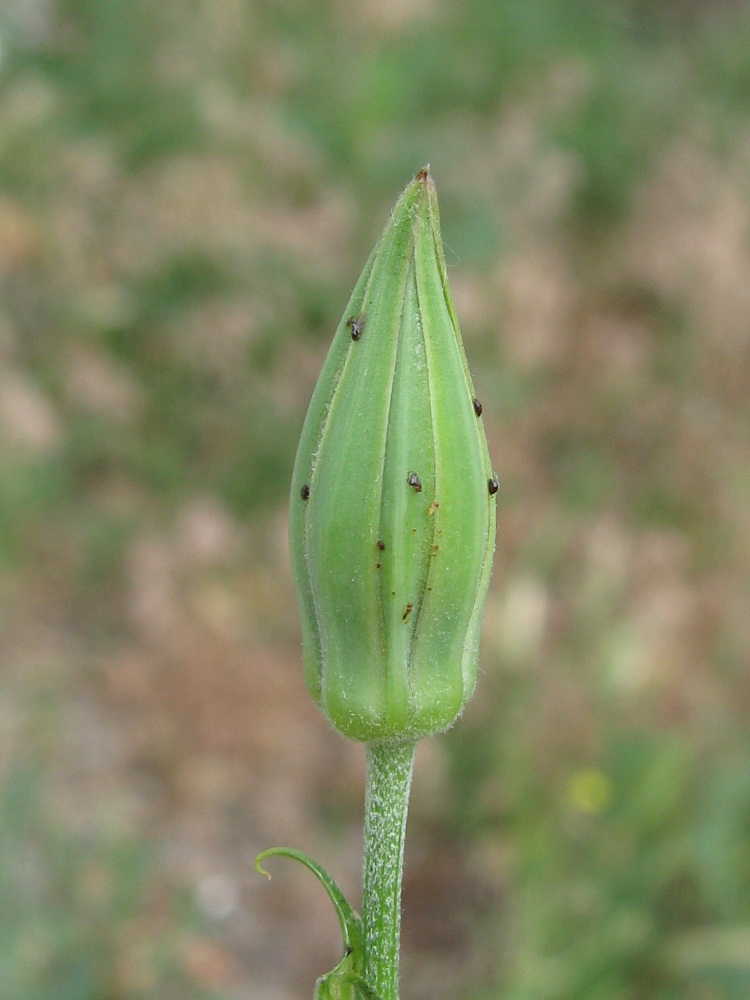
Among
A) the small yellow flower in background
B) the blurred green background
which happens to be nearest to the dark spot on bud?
the blurred green background

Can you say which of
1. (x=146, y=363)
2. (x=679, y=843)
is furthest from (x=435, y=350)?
(x=146, y=363)

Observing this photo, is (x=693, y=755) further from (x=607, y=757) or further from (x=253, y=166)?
(x=253, y=166)

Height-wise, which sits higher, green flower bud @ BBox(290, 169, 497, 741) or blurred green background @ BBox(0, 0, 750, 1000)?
blurred green background @ BBox(0, 0, 750, 1000)

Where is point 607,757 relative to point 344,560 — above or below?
above

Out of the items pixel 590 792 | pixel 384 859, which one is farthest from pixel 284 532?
pixel 384 859

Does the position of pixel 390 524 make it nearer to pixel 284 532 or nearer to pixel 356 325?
pixel 356 325

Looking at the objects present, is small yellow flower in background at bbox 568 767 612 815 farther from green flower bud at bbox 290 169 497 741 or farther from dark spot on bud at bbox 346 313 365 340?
dark spot on bud at bbox 346 313 365 340

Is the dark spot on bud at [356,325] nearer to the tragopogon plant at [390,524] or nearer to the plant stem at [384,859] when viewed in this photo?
the tragopogon plant at [390,524]
